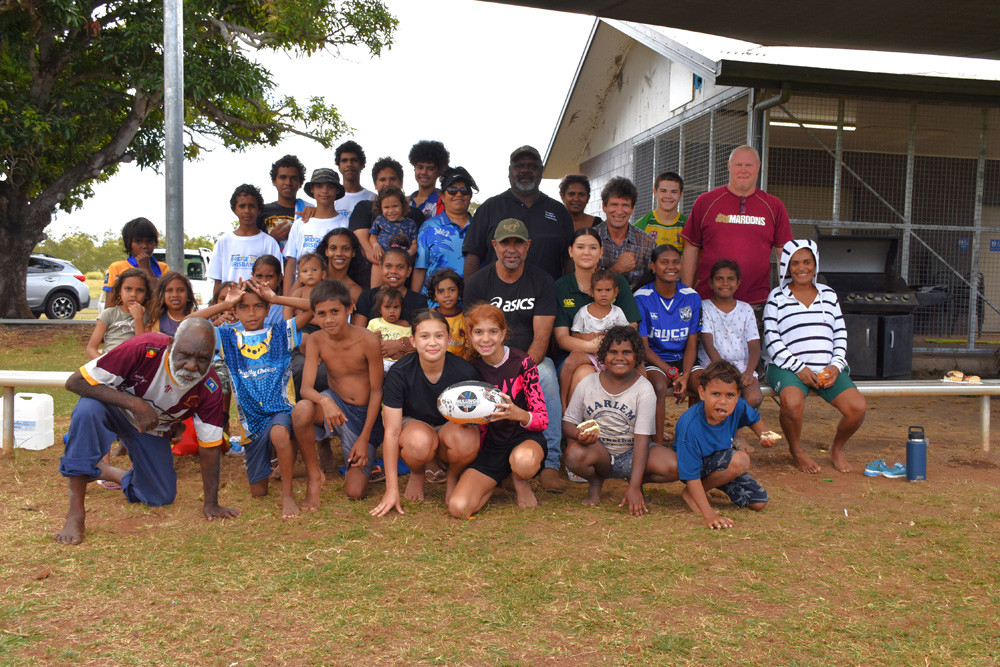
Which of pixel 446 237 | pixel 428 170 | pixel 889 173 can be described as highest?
pixel 889 173

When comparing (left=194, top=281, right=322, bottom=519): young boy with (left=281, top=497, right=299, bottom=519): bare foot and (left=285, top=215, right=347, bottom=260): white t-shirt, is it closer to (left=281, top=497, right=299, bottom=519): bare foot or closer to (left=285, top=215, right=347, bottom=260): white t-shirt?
(left=281, top=497, right=299, bottom=519): bare foot

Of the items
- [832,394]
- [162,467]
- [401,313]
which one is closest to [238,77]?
[401,313]

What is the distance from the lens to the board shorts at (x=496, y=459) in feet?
14.1

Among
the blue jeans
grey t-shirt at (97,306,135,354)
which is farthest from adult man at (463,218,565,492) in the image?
grey t-shirt at (97,306,135,354)

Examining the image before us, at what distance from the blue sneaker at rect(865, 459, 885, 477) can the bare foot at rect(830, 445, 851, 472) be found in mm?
128

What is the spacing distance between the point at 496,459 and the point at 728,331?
2.06m

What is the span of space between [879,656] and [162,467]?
352 centimetres

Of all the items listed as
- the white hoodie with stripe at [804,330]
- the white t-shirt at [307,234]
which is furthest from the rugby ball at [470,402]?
the white hoodie with stripe at [804,330]

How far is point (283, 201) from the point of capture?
6523 mm

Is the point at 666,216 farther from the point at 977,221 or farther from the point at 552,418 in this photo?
the point at 977,221

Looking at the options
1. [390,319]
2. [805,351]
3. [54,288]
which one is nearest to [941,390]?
[805,351]

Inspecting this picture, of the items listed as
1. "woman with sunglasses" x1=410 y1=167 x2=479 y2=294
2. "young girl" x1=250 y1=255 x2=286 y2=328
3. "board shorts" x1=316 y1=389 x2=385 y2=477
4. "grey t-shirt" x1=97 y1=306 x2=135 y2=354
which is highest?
"woman with sunglasses" x1=410 y1=167 x2=479 y2=294

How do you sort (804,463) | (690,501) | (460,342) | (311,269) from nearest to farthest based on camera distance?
(690,501) < (460,342) < (311,269) < (804,463)

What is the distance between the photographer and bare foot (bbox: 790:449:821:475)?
5.15 meters
